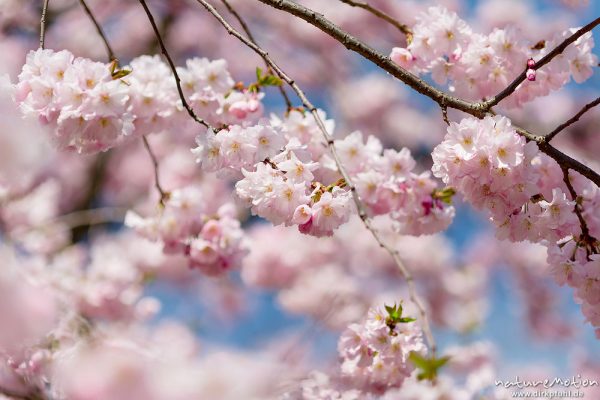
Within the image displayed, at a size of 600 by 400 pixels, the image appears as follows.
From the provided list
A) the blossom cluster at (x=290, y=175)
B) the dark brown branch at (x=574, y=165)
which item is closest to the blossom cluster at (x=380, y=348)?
the blossom cluster at (x=290, y=175)

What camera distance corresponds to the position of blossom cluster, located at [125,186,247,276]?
2.22m

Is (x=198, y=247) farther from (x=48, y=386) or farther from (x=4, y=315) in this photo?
(x=4, y=315)

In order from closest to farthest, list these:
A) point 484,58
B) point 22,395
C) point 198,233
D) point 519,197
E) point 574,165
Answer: point 22,395 → point 574,165 → point 519,197 → point 484,58 → point 198,233

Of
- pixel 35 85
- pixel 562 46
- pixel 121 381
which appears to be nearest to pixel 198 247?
pixel 35 85

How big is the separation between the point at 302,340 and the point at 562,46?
6.18 feet

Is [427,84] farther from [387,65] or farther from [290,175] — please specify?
[290,175]

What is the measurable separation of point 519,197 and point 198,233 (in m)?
1.16

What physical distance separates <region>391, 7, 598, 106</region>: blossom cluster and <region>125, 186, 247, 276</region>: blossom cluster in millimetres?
840

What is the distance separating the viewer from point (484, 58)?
1.95 metres

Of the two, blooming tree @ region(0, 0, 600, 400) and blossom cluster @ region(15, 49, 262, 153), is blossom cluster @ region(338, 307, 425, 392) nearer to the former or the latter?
blooming tree @ region(0, 0, 600, 400)

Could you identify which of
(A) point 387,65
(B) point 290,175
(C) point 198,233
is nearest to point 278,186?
(B) point 290,175

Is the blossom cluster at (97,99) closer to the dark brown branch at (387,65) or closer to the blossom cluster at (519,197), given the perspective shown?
the dark brown branch at (387,65)

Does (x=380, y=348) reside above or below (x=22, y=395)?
above

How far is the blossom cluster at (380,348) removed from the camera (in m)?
1.68
